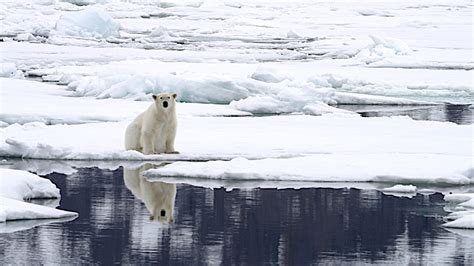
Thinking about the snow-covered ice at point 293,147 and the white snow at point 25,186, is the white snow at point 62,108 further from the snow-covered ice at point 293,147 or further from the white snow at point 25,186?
the white snow at point 25,186

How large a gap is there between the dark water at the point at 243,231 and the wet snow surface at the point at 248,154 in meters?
0.02

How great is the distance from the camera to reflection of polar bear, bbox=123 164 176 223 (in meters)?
6.67

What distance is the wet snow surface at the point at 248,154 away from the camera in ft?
19.6

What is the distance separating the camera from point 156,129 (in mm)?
8766

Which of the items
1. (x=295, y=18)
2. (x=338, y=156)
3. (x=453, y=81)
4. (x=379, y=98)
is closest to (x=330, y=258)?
(x=338, y=156)

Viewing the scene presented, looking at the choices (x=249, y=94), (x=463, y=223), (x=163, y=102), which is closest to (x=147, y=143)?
(x=163, y=102)

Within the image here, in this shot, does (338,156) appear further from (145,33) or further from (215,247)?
(145,33)

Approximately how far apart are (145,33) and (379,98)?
51.2ft

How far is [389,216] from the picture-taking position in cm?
667

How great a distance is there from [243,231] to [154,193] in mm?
1340

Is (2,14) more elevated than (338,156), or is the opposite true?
(2,14)

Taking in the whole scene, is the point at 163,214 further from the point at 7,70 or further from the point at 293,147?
the point at 7,70

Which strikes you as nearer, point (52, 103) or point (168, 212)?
point (168, 212)

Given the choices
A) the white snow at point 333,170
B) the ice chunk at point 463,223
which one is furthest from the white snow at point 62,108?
the ice chunk at point 463,223
